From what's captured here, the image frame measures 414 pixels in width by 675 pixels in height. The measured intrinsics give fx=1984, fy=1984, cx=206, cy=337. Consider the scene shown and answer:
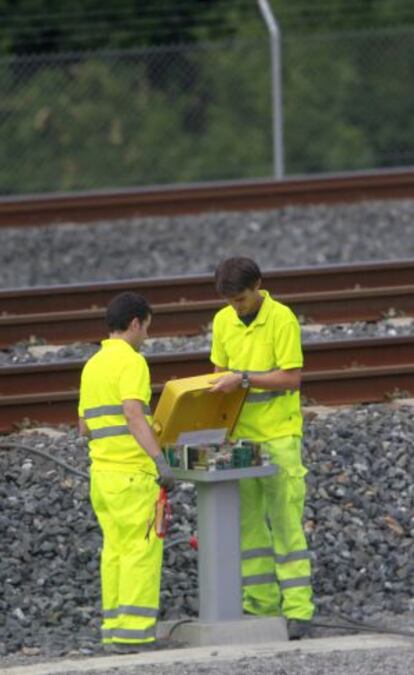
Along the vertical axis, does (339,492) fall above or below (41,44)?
below

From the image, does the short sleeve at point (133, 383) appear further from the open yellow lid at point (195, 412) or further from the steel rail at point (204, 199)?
the steel rail at point (204, 199)

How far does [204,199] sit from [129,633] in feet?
34.0

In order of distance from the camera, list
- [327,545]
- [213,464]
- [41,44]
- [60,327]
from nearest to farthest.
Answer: [213,464], [327,545], [60,327], [41,44]

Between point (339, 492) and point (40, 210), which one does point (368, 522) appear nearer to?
point (339, 492)

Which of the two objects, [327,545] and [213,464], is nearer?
[213,464]

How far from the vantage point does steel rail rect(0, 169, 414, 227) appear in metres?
18.7

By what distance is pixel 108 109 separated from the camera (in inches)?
1124

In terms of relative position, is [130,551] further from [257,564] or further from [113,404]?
[257,564]

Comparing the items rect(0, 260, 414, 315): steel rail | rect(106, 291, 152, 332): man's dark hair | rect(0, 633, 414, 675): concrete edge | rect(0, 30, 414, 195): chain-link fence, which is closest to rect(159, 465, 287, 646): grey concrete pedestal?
rect(0, 633, 414, 675): concrete edge

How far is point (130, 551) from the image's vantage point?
8.94 metres

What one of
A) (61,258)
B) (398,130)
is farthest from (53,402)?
(398,130)

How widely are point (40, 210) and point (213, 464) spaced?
9.98 metres

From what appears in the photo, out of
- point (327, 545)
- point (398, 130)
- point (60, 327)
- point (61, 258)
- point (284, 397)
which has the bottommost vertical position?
point (327, 545)

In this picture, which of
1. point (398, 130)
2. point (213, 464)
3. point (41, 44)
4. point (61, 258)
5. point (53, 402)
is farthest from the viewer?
point (41, 44)
